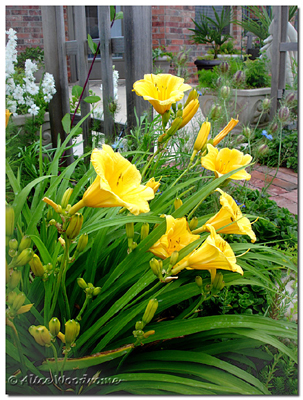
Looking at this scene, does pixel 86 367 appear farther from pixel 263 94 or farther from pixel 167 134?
pixel 263 94

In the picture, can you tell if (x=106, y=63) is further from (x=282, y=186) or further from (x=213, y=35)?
(x=213, y=35)

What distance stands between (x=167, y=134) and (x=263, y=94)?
3.56 m

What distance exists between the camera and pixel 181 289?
83cm

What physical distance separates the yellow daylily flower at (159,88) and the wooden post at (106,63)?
1.26 meters

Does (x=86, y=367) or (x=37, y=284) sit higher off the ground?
(x=37, y=284)

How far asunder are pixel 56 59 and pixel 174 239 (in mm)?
2122

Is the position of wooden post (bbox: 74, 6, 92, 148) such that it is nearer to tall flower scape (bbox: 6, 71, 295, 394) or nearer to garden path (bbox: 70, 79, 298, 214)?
garden path (bbox: 70, 79, 298, 214)

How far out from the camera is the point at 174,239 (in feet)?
2.45

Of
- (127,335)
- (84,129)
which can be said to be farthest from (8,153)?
(127,335)

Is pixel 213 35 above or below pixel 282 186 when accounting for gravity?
above

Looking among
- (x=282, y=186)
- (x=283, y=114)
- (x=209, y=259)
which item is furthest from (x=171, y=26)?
(x=209, y=259)

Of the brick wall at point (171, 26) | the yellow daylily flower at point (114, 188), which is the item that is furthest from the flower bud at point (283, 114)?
the brick wall at point (171, 26)

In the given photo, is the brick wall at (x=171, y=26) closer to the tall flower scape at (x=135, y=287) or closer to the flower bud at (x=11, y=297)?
the tall flower scape at (x=135, y=287)

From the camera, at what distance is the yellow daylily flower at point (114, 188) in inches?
22.1
